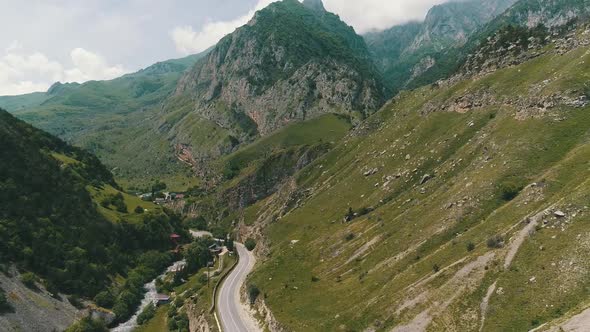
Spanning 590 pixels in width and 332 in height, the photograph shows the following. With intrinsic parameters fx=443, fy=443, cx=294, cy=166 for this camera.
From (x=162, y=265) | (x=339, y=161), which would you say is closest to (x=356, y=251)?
(x=339, y=161)

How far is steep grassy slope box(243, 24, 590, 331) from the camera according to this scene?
211 feet

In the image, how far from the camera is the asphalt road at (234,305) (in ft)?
325

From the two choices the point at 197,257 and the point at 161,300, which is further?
the point at 197,257

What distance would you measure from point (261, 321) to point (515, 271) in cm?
5472

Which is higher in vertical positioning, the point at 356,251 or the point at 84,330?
the point at 84,330

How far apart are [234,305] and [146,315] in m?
34.6

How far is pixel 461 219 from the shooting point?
8962cm

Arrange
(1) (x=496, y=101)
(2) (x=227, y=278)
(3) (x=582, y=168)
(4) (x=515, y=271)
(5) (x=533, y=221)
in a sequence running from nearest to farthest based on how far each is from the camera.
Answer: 1. (4) (x=515, y=271)
2. (5) (x=533, y=221)
3. (3) (x=582, y=168)
4. (1) (x=496, y=101)
5. (2) (x=227, y=278)

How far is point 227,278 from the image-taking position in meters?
142

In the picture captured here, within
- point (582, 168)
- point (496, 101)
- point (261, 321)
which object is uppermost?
point (496, 101)

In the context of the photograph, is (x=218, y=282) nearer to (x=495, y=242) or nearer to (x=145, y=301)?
(x=145, y=301)

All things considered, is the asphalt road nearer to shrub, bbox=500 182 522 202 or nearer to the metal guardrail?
the metal guardrail

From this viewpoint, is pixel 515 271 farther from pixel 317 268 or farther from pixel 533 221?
pixel 317 268

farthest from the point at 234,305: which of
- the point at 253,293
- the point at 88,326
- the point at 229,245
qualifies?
the point at 229,245
